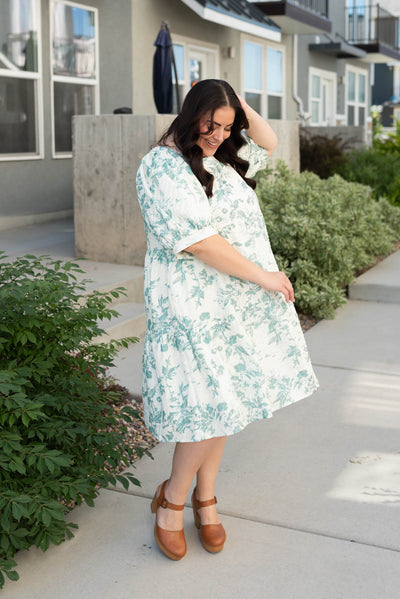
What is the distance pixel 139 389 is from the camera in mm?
4453

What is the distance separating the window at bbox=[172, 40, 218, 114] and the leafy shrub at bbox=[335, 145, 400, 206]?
8.84 feet

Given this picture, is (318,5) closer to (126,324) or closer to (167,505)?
(126,324)

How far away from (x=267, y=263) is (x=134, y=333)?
288 cm

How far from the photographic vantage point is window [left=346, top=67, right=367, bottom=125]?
21266mm

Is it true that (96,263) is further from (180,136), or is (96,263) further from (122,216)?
(180,136)

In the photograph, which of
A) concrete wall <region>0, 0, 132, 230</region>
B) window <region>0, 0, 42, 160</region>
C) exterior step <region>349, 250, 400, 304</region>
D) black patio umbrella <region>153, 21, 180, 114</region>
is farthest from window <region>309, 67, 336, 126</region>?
exterior step <region>349, 250, 400, 304</region>

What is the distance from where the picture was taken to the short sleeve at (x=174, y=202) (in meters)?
2.49

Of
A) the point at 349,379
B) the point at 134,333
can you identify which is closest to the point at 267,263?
the point at 349,379

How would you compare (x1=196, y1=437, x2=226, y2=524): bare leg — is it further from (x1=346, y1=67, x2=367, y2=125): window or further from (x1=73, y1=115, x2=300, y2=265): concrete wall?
(x1=346, y1=67, x2=367, y2=125): window

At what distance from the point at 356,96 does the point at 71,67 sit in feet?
44.7

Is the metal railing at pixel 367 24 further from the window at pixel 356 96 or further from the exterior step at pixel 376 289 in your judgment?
the exterior step at pixel 376 289

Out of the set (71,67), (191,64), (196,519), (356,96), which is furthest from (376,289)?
(356,96)

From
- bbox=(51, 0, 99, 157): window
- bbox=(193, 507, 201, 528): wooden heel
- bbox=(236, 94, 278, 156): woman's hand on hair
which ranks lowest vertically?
bbox=(193, 507, 201, 528): wooden heel

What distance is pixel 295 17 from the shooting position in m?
14.5
